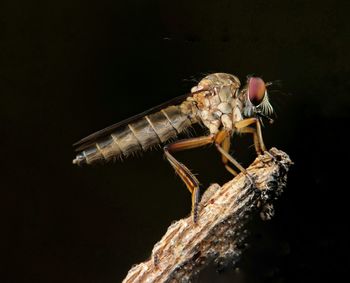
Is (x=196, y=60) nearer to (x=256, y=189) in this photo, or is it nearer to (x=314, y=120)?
(x=314, y=120)

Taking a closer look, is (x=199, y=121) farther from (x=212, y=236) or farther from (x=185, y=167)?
(x=212, y=236)

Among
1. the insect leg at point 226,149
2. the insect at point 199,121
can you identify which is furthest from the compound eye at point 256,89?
the insect leg at point 226,149

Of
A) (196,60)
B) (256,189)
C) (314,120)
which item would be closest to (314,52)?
(314,120)

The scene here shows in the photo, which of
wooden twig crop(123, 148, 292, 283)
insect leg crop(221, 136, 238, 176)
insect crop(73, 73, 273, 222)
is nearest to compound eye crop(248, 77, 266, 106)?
insect crop(73, 73, 273, 222)

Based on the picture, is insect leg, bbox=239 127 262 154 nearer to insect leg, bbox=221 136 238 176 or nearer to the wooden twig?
insect leg, bbox=221 136 238 176

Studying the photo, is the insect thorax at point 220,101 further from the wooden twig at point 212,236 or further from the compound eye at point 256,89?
the wooden twig at point 212,236

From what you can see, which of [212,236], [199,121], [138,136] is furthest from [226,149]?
[212,236]
